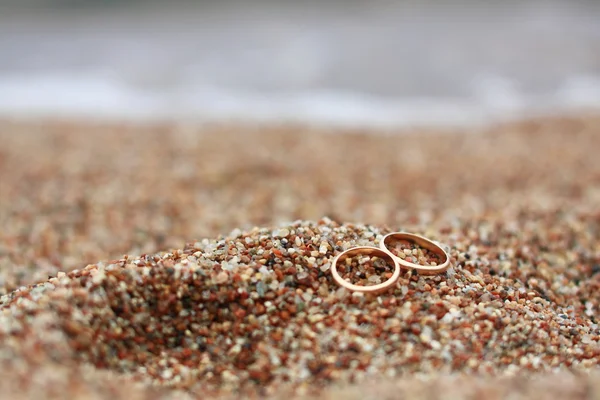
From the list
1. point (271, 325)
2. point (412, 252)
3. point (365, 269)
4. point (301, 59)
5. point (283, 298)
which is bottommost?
point (271, 325)

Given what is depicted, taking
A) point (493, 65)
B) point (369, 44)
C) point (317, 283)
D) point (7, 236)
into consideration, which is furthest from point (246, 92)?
point (317, 283)

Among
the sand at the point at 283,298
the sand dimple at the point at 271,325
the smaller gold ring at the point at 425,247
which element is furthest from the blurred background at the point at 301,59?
the sand dimple at the point at 271,325

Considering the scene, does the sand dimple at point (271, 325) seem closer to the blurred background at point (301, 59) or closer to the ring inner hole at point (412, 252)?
the ring inner hole at point (412, 252)

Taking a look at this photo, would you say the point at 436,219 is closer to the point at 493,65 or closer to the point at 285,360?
the point at 285,360

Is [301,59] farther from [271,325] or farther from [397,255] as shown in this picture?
[271,325]

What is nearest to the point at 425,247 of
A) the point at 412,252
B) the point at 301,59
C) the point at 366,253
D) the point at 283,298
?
the point at 412,252
